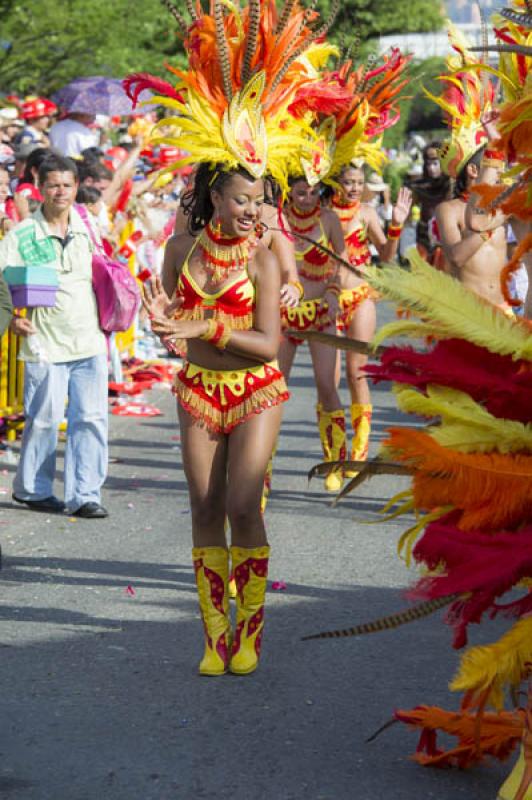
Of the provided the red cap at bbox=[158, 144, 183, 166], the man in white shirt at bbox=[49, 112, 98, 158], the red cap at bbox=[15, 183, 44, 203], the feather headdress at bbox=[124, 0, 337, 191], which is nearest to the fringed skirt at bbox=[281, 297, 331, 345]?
the red cap at bbox=[15, 183, 44, 203]

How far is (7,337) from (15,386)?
0.39 m

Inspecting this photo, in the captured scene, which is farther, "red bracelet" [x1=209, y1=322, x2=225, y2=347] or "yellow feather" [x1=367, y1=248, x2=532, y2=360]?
"red bracelet" [x1=209, y1=322, x2=225, y2=347]

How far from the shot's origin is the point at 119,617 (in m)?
6.15

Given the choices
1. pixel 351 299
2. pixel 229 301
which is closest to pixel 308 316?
pixel 351 299

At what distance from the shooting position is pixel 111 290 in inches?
324

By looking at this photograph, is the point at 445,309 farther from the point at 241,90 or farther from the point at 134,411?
the point at 134,411

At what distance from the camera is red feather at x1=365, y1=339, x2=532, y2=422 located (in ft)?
11.5

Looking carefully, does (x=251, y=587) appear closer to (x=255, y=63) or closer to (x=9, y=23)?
(x=255, y=63)

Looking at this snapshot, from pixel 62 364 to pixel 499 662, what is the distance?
5201 mm

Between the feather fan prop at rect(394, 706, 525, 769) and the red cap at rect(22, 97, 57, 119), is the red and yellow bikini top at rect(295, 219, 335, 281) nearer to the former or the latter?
the feather fan prop at rect(394, 706, 525, 769)

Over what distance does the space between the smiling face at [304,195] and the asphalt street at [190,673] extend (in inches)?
70.8

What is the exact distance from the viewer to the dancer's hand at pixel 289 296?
248 inches

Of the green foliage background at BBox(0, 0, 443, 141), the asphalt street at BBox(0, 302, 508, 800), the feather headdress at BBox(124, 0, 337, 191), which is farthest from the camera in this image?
the green foliage background at BBox(0, 0, 443, 141)

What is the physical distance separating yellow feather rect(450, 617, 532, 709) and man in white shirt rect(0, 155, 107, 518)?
493 centimetres
